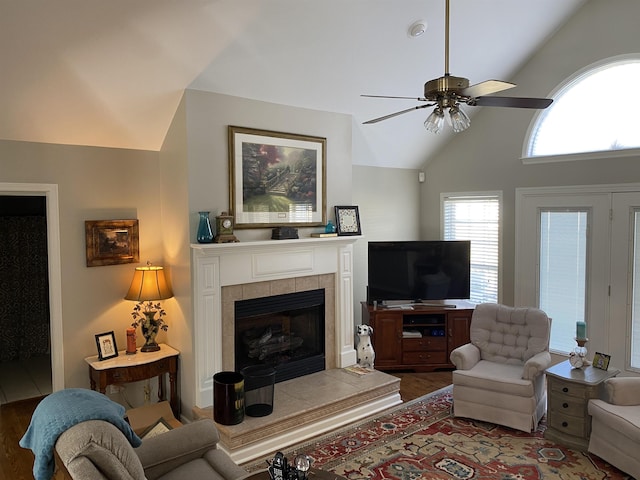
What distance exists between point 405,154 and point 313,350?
2.80 metres

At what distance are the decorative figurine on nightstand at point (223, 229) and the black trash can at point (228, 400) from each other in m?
1.14

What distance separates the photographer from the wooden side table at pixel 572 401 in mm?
3693

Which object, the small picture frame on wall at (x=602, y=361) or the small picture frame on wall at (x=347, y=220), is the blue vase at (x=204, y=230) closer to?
the small picture frame on wall at (x=347, y=220)

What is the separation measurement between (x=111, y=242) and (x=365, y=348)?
2728mm

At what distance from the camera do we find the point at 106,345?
4.07 m

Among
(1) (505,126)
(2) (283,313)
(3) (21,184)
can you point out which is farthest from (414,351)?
(3) (21,184)

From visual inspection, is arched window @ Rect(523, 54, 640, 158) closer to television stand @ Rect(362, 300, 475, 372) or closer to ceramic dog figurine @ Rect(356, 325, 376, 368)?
television stand @ Rect(362, 300, 475, 372)

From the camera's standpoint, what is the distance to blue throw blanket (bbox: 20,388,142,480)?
6.72ft

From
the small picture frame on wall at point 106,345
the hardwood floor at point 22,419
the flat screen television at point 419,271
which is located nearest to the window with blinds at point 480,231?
the flat screen television at point 419,271

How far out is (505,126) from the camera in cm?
551

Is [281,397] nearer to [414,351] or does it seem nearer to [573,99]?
[414,351]

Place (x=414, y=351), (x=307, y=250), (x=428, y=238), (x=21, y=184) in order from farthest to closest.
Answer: (x=428, y=238)
(x=414, y=351)
(x=307, y=250)
(x=21, y=184)

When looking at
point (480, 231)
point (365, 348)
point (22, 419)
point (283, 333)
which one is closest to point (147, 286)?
point (283, 333)

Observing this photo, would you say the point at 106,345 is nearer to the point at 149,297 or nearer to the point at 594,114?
the point at 149,297
